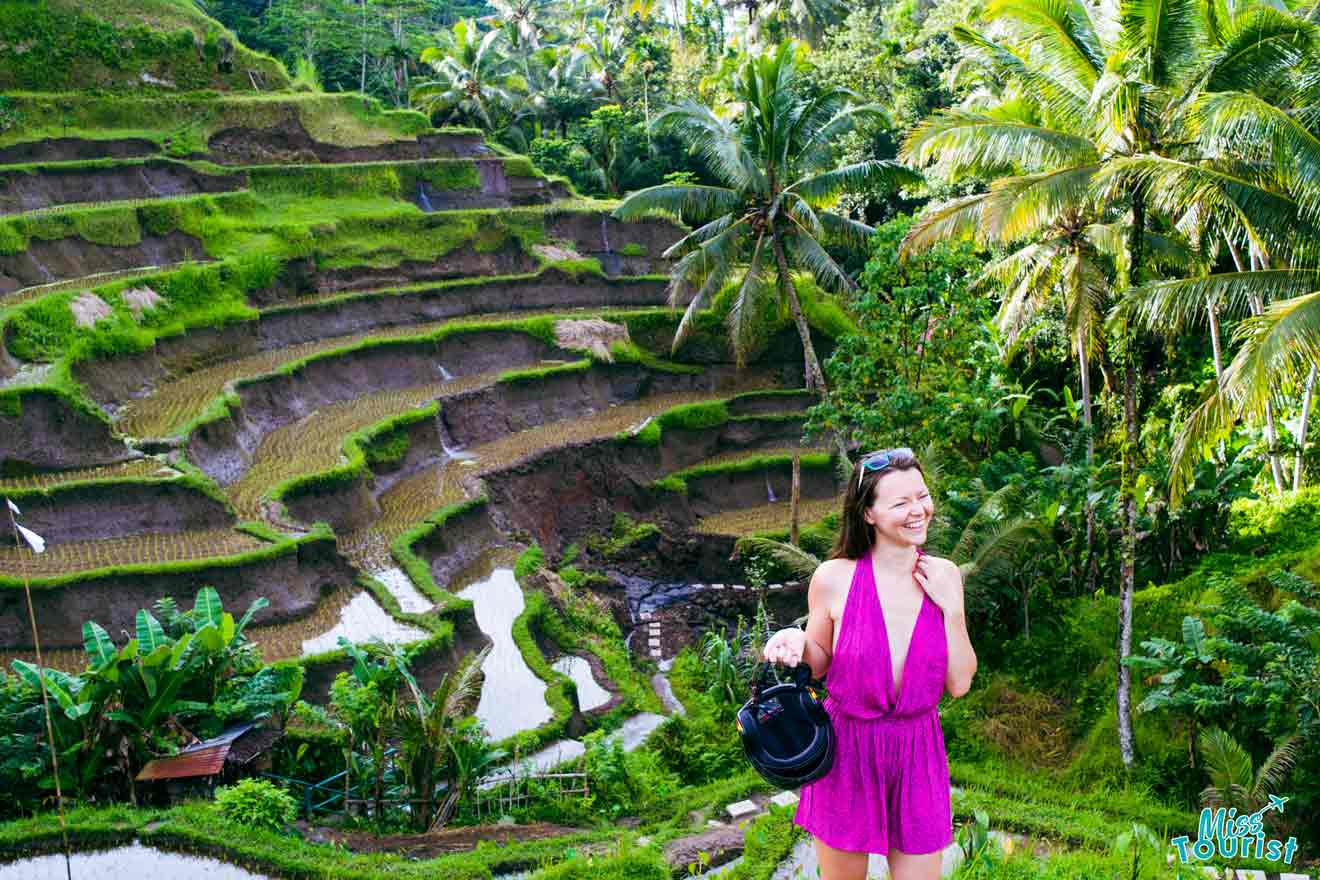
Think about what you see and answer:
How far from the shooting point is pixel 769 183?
60.2ft

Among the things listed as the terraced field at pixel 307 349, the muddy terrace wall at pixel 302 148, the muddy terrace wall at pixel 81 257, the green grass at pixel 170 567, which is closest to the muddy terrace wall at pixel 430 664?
the terraced field at pixel 307 349

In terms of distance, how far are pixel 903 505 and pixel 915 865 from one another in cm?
122

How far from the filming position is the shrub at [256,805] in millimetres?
8859

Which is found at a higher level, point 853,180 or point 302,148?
point 302,148

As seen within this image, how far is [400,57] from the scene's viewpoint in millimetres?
36969

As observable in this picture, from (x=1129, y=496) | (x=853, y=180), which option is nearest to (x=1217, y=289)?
(x=1129, y=496)

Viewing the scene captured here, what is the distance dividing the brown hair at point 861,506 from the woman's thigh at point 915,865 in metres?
1.02

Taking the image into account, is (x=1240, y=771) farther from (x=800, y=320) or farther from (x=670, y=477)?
(x=670, y=477)

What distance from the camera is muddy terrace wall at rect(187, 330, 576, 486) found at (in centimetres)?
1772

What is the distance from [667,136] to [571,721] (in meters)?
26.4

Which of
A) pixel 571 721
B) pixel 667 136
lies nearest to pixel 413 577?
pixel 571 721

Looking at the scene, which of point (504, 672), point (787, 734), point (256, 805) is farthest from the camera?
point (504, 672)

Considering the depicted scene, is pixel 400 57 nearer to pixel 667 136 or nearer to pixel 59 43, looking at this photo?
pixel 667 136

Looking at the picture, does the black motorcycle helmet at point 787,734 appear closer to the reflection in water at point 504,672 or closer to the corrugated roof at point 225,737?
the corrugated roof at point 225,737
